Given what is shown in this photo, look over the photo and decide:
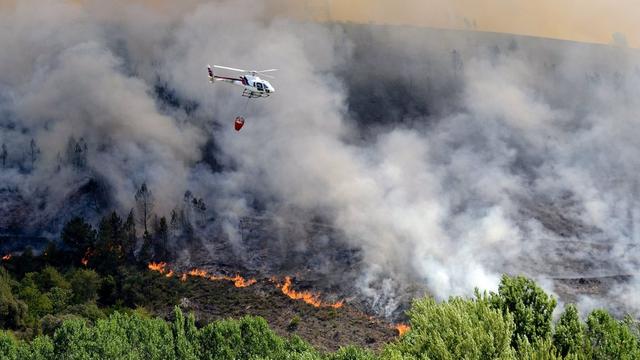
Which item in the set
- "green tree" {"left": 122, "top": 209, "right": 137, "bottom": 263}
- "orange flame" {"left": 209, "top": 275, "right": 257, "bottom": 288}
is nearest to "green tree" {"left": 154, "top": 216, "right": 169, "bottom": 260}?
"green tree" {"left": 122, "top": 209, "right": 137, "bottom": 263}

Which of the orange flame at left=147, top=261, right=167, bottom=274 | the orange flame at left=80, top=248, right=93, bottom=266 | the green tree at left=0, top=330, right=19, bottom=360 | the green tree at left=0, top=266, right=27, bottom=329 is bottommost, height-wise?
the green tree at left=0, top=330, right=19, bottom=360

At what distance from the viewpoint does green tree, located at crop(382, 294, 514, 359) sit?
3183 centimetres

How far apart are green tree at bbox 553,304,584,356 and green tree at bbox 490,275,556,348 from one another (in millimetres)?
601

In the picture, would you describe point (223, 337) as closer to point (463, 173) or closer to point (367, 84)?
point (463, 173)

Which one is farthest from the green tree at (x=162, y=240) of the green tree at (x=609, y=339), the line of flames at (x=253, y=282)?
the green tree at (x=609, y=339)

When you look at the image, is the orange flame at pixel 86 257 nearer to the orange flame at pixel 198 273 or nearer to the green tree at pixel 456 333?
the orange flame at pixel 198 273

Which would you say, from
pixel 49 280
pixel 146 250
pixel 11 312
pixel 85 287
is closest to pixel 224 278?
pixel 146 250

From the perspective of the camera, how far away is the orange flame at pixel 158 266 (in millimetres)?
153087

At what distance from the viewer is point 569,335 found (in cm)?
3516

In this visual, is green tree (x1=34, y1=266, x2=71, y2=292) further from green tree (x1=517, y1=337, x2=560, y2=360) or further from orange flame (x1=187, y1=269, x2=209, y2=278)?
green tree (x1=517, y1=337, x2=560, y2=360)

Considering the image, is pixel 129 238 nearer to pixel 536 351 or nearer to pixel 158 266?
pixel 158 266

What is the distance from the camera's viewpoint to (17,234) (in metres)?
178

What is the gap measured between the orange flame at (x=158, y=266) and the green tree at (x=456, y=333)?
124 metres

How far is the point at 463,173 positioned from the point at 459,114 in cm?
2746
